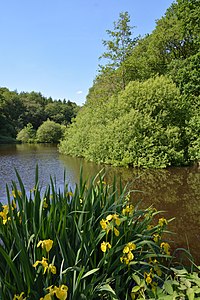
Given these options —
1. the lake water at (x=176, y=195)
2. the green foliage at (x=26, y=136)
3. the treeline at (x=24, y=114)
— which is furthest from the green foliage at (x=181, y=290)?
the green foliage at (x=26, y=136)

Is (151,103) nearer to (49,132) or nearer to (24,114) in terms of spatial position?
(49,132)

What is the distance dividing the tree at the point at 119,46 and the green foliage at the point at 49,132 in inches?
860

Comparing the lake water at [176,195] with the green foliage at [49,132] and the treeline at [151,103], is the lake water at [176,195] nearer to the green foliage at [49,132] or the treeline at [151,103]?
the treeline at [151,103]

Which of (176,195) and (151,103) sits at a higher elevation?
(151,103)

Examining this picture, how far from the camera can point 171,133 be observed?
12.2 metres

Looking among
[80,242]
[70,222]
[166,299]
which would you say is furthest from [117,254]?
[166,299]

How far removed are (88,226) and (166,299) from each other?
80 cm

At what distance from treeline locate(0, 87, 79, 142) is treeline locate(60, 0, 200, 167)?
2244cm

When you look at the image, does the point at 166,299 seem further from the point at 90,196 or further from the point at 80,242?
the point at 90,196

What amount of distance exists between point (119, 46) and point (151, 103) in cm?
585

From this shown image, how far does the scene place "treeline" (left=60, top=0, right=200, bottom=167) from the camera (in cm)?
1241

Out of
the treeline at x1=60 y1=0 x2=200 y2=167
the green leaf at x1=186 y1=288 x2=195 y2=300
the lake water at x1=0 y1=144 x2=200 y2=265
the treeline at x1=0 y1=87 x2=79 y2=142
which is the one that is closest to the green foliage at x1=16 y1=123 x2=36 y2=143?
the treeline at x1=0 y1=87 x2=79 y2=142

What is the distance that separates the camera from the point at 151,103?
1278 centimetres

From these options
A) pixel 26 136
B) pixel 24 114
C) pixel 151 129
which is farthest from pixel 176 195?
pixel 24 114
